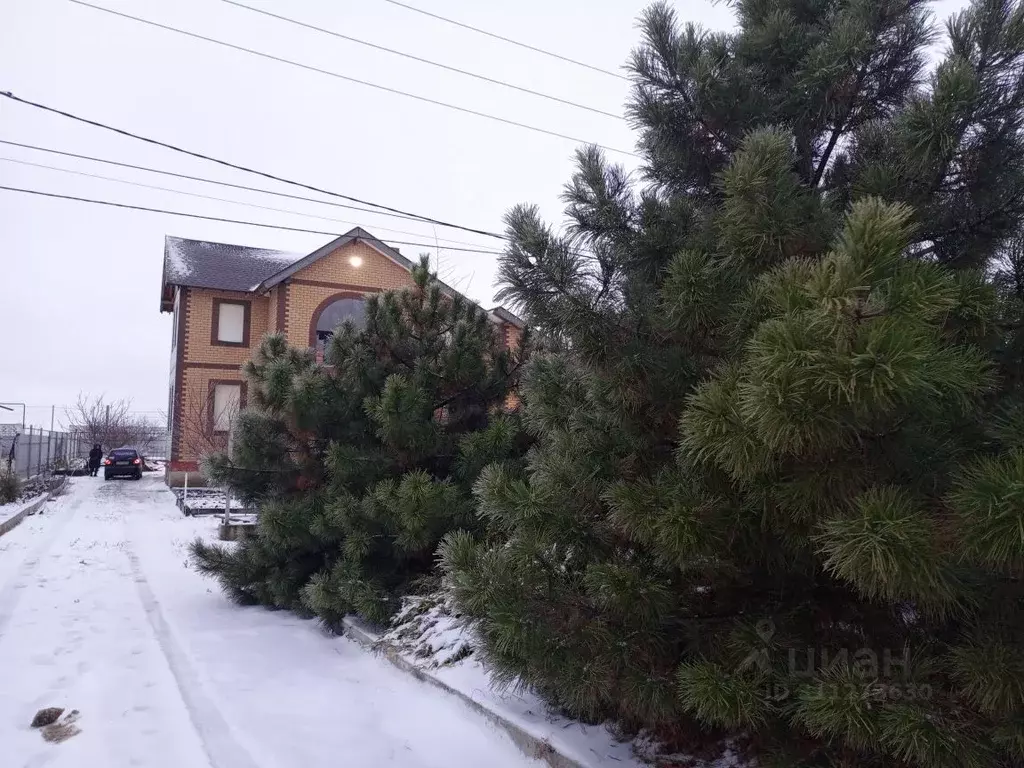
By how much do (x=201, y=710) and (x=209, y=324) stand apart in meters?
21.3

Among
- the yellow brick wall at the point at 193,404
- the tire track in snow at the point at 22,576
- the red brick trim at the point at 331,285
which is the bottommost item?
the tire track in snow at the point at 22,576

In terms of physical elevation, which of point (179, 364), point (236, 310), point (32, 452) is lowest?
point (32, 452)

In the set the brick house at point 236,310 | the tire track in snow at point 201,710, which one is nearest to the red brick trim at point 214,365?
the brick house at point 236,310

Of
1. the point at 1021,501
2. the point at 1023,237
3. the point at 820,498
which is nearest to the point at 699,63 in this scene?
the point at 1023,237

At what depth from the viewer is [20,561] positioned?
10.2 metres

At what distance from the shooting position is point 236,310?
957 inches

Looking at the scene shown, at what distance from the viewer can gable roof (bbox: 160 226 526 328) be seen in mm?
22562

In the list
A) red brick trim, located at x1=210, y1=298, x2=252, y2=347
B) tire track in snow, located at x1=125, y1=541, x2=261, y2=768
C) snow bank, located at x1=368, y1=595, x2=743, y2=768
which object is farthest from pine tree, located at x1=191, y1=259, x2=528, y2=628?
red brick trim, located at x1=210, y1=298, x2=252, y2=347

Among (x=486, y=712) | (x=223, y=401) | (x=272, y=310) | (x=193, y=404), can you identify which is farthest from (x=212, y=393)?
(x=486, y=712)

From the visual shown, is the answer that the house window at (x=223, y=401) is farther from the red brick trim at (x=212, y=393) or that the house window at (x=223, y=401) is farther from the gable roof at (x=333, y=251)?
the gable roof at (x=333, y=251)

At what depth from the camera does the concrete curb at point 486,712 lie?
145 inches

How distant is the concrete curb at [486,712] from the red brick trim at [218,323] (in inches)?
778

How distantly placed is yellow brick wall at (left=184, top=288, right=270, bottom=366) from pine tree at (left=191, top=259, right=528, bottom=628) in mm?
17405

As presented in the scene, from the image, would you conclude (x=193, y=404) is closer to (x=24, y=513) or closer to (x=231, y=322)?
(x=231, y=322)
